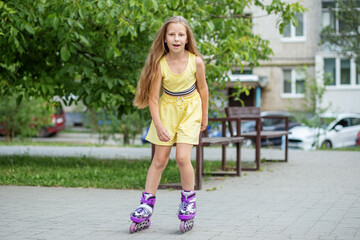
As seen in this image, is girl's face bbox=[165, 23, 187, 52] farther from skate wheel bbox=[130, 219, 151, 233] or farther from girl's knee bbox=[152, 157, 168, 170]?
skate wheel bbox=[130, 219, 151, 233]

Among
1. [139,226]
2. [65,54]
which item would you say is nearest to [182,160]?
[139,226]

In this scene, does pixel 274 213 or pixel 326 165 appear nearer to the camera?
pixel 274 213

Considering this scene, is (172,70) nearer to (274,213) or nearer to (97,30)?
(274,213)

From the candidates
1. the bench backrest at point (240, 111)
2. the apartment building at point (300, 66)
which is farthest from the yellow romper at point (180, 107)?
the apartment building at point (300, 66)

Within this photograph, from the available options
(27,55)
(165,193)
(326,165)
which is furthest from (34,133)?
(165,193)

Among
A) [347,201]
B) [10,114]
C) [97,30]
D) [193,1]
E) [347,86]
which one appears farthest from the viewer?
[347,86]

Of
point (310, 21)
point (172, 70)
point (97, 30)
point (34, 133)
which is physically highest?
point (310, 21)

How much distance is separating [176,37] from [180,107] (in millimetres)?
588

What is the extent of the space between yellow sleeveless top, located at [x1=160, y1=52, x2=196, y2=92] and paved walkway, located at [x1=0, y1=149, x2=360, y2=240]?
122cm

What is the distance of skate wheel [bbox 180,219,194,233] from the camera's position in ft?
16.8

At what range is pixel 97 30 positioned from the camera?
10812 millimetres

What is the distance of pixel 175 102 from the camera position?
5.31 meters

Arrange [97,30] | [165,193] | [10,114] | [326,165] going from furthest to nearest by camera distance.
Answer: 1. [10,114]
2. [326,165]
3. [97,30]
4. [165,193]

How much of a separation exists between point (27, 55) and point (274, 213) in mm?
6579
